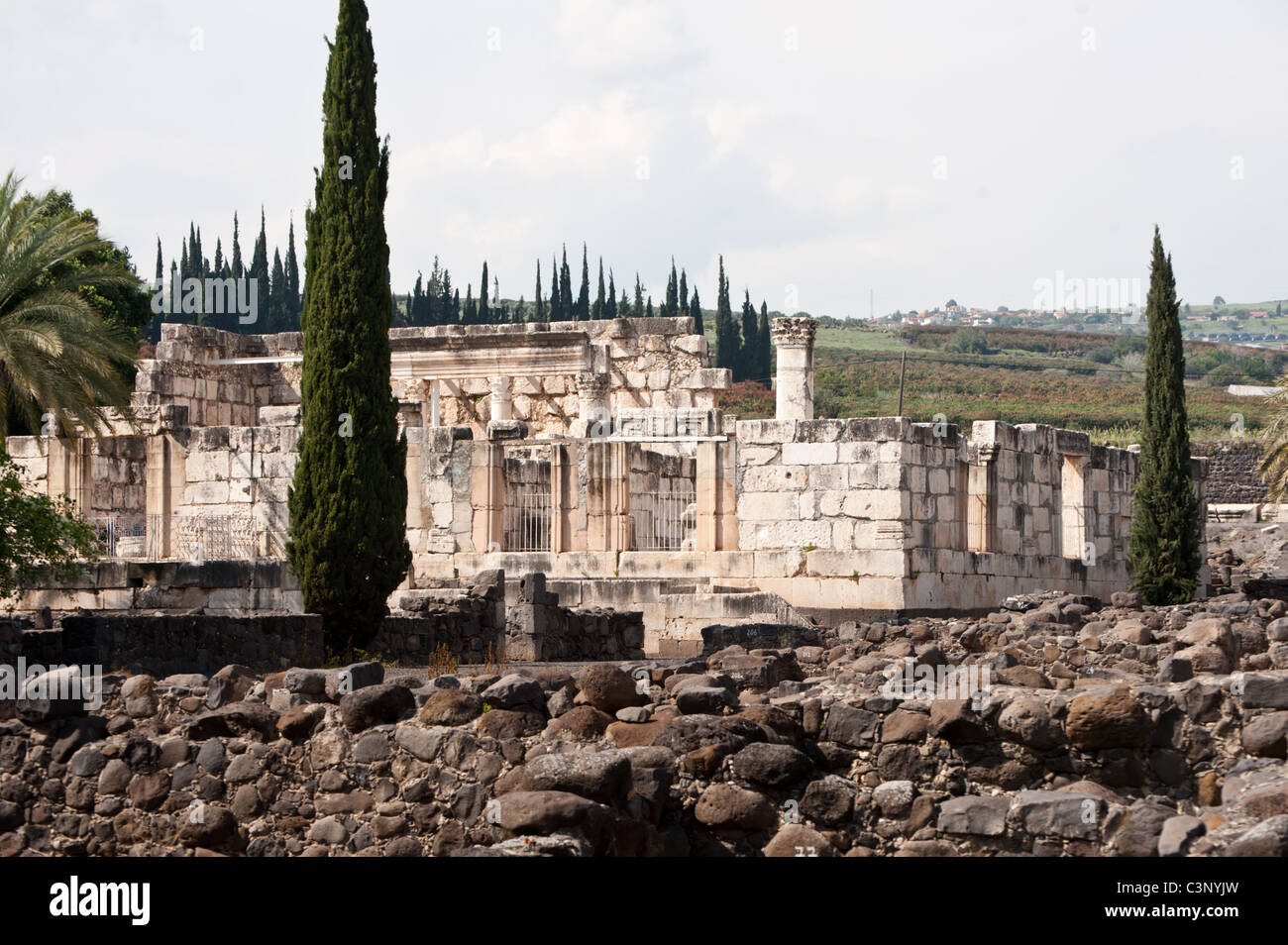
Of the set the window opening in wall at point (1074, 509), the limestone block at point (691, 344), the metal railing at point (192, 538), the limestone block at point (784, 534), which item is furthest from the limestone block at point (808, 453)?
the limestone block at point (691, 344)

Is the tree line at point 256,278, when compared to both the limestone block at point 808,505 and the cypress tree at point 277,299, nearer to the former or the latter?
the cypress tree at point 277,299

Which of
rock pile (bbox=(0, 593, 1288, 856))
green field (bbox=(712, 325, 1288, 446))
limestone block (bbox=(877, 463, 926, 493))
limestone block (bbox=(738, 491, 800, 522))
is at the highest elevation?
green field (bbox=(712, 325, 1288, 446))

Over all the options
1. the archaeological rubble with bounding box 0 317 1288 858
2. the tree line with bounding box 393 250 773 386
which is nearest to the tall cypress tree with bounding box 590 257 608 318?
the tree line with bounding box 393 250 773 386

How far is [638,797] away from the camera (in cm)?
734

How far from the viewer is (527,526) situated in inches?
847

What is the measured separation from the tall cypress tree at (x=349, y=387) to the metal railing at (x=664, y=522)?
581 cm

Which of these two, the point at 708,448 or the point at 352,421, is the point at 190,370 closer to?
the point at 708,448

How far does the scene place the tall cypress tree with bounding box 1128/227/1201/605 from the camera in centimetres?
2419

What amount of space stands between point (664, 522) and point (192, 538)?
6.41m

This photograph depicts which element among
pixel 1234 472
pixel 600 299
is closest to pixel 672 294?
pixel 600 299

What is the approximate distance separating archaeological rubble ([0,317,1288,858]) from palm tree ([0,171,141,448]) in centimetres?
97

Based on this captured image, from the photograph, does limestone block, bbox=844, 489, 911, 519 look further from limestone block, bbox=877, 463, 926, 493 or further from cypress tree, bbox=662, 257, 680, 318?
cypress tree, bbox=662, 257, 680, 318

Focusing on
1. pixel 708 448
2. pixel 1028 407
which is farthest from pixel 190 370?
pixel 1028 407

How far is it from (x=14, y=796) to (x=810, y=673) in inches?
262
